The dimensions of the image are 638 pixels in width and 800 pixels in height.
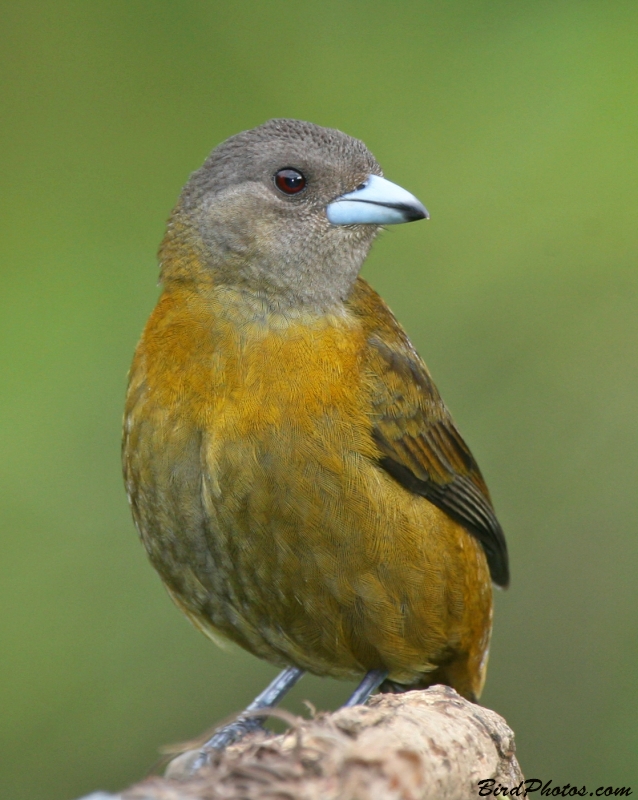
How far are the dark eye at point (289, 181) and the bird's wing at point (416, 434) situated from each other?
0.46 metres

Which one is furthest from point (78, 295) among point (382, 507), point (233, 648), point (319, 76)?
point (382, 507)

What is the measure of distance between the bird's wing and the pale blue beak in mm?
327

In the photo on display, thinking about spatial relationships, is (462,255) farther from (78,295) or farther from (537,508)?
(78,295)

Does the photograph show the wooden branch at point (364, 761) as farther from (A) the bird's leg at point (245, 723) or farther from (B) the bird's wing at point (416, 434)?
(B) the bird's wing at point (416, 434)

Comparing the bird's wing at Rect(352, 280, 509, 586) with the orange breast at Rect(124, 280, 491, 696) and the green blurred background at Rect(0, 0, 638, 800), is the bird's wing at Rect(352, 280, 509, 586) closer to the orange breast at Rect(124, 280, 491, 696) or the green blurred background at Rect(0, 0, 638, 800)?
the orange breast at Rect(124, 280, 491, 696)

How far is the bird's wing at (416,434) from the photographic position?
4438 mm

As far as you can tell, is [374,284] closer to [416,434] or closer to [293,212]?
[416,434]

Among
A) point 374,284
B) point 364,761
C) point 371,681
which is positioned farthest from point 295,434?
point 374,284

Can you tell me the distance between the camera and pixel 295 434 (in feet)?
13.5

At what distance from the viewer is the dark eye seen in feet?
14.5

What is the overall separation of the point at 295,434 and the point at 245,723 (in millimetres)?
1265

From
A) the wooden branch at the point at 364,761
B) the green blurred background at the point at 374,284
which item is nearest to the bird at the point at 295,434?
the wooden branch at the point at 364,761

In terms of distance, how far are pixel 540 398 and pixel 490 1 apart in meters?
2.30

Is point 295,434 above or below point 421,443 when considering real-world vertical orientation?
above
